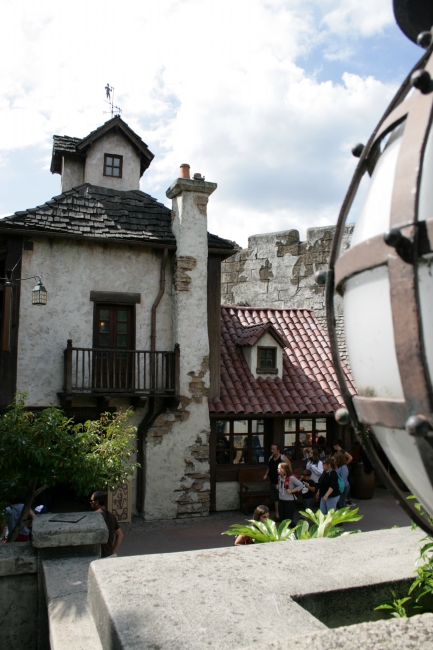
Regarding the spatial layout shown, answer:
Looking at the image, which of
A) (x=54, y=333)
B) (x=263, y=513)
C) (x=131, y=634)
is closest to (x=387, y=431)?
→ (x=131, y=634)

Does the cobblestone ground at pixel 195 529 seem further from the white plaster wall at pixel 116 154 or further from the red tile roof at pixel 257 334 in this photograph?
the white plaster wall at pixel 116 154

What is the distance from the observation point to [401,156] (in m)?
1.45

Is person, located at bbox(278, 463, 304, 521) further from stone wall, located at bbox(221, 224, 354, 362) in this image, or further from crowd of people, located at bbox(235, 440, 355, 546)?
stone wall, located at bbox(221, 224, 354, 362)

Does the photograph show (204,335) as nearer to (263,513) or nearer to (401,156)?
(263,513)

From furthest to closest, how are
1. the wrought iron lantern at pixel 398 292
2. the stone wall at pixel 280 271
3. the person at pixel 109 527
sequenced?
the stone wall at pixel 280 271
the person at pixel 109 527
the wrought iron lantern at pixel 398 292

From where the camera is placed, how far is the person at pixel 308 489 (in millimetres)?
11346

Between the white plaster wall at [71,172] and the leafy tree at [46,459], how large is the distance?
26.8 feet

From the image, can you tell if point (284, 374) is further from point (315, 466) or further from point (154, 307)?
point (154, 307)

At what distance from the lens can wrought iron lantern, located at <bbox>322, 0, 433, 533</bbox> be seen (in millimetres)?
1329

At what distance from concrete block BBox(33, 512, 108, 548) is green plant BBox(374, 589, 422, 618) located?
186cm

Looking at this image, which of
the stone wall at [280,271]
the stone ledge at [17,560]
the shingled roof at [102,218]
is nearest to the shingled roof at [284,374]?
the stone wall at [280,271]

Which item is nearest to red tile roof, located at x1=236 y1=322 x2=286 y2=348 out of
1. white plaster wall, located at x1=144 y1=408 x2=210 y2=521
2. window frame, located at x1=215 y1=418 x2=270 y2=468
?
window frame, located at x1=215 y1=418 x2=270 y2=468

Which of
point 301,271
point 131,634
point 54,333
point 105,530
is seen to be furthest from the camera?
point 301,271

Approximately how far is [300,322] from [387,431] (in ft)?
43.7
